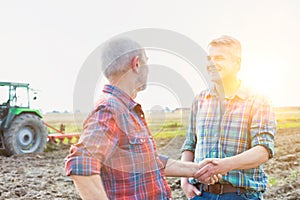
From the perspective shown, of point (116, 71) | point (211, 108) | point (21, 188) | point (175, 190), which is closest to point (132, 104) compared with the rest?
point (116, 71)

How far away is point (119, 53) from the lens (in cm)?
171

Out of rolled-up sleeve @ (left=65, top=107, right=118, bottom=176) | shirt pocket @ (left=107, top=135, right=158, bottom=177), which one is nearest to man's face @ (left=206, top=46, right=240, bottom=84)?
shirt pocket @ (left=107, top=135, right=158, bottom=177)

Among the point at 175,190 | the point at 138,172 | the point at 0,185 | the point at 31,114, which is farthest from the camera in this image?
the point at 31,114

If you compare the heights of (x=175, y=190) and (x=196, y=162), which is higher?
(x=196, y=162)

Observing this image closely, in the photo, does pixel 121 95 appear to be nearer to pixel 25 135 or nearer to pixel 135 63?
pixel 135 63

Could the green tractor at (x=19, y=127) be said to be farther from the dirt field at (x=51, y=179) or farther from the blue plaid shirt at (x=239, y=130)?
the blue plaid shirt at (x=239, y=130)

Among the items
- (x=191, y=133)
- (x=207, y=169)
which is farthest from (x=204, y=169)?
(x=191, y=133)

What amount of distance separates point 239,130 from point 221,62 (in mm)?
380

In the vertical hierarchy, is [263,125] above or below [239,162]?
above

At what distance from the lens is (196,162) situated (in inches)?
94.9

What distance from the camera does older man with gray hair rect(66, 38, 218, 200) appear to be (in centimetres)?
156

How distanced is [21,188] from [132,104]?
4.74 metres

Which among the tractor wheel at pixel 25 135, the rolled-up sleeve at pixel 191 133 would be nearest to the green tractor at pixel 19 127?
the tractor wheel at pixel 25 135

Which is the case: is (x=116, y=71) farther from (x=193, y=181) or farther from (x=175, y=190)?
(x=175, y=190)
